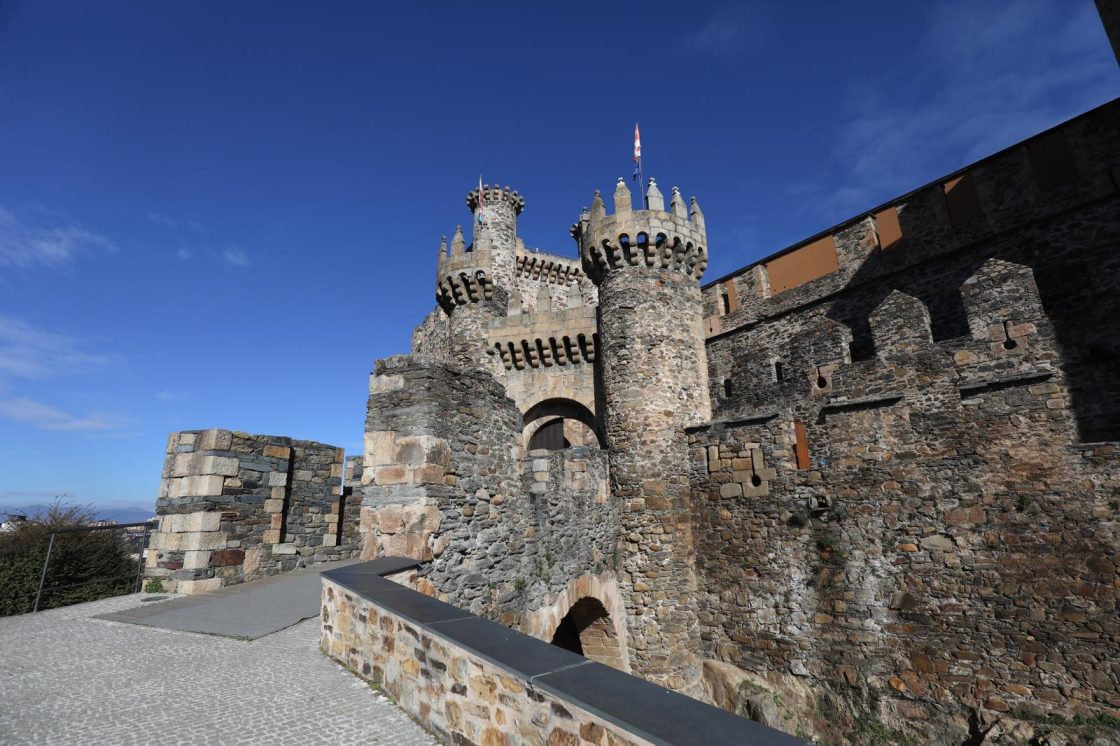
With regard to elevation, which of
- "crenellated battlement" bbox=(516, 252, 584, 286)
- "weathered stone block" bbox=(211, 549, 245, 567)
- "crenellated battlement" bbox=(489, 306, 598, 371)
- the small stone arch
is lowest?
"weathered stone block" bbox=(211, 549, 245, 567)

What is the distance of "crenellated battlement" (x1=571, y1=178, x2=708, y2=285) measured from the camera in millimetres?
13055

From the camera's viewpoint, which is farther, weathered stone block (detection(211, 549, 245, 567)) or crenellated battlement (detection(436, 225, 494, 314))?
crenellated battlement (detection(436, 225, 494, 314))

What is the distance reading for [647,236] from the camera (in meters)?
13.0

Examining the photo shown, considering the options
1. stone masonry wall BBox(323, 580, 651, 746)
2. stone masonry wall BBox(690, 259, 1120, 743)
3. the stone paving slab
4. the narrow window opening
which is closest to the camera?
stone masonry wall BBox(323, 580, 651, 746)

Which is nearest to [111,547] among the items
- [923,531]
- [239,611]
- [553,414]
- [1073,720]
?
[239,611]

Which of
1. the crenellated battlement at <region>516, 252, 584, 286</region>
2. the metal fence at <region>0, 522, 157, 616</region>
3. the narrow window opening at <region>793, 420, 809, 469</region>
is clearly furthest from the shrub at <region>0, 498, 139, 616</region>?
the crenellated battlement at <region>516, 252, 584, 286</region>

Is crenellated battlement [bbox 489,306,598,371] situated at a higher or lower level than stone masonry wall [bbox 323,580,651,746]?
higher

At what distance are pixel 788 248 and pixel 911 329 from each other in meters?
5.94

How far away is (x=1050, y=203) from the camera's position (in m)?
10.9

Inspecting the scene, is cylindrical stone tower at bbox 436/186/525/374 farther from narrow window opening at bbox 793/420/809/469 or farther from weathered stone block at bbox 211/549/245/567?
narrow window opening at bbox 793/420/809/469

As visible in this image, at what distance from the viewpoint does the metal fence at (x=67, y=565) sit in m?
6.99

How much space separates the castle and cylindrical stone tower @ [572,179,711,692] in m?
0.06

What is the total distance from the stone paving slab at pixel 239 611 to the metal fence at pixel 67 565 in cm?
140

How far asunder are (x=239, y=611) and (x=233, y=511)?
2.54 meters
